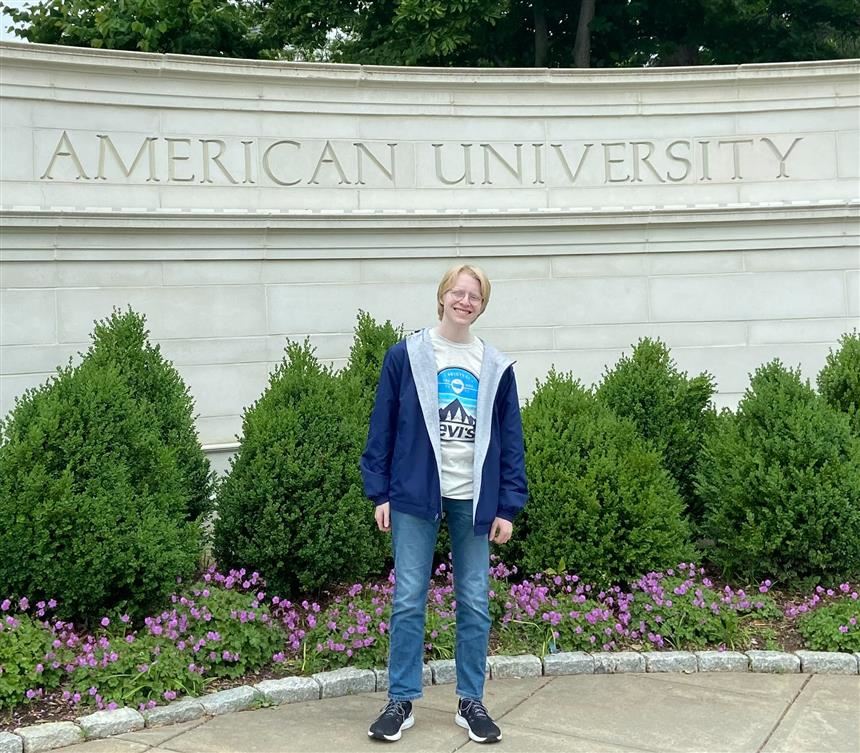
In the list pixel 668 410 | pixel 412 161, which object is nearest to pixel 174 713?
pixel 668 410

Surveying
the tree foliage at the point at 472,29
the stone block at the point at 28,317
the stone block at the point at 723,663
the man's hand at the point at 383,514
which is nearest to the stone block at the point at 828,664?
the stone block at the point at 723,663

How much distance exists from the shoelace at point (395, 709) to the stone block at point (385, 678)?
58 centimetres

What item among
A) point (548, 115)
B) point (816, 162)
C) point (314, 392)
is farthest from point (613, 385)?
point (816, 162)

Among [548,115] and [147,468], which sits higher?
[548,115]

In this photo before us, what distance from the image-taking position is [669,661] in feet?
15.8

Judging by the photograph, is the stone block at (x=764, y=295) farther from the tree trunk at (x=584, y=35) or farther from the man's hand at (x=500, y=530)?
the tree trunk at (x=584, y=35)

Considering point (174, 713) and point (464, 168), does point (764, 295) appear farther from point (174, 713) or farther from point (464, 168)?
point (174, 713)

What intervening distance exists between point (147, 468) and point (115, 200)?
3.79 m

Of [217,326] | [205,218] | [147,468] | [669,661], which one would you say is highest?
[205,218]

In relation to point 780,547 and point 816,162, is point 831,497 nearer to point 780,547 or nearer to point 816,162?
point 780,547

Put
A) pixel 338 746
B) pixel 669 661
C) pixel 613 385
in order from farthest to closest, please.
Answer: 1. pixel 613 385
2. pixel 669 661
3. pixel 338 746

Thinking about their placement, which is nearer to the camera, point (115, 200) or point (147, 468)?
point (147, 468)

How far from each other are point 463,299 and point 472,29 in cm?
1039

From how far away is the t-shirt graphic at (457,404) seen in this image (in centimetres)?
393
